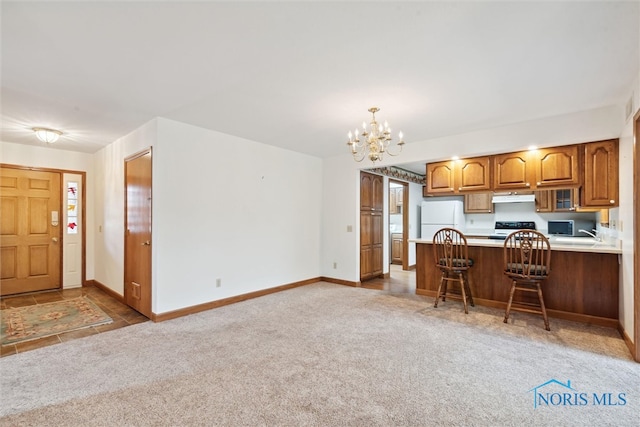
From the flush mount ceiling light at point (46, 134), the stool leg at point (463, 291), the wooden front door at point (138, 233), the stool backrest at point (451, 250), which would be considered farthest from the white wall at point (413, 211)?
the flush mount ceiling light at point (46, 134)

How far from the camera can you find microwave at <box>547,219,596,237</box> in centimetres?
540

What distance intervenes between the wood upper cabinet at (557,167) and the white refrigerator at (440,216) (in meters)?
2.67

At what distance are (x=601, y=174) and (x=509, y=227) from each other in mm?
3000

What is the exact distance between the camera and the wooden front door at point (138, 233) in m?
3.63

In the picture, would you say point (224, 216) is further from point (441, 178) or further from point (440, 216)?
point (440, 216)

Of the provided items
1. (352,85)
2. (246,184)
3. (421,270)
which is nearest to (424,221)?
(421,270)

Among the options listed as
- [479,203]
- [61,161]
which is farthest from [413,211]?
[61,161]

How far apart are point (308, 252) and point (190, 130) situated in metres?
2.84

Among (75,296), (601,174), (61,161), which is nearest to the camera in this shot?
(601,174)

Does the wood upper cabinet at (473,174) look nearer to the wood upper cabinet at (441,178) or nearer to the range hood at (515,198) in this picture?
the wood upper cabinet at (441,178)

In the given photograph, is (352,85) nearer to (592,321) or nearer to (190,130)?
(190,130)

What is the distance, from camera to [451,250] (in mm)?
3857

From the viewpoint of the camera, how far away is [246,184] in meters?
4.48

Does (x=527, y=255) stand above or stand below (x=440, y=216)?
below
